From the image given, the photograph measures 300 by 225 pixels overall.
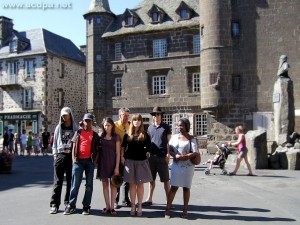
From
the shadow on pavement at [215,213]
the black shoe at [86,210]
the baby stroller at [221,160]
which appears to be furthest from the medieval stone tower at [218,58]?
the black shoe at [86,210]

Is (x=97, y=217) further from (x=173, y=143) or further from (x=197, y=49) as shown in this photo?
(x=197, y=49)

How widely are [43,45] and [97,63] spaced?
8367 mm

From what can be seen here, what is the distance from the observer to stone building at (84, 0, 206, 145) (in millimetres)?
27984

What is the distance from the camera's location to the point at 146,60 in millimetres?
29156

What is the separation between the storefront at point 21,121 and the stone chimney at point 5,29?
24.4ft

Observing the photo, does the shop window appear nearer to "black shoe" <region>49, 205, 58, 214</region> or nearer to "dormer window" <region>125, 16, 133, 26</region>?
"dormer window" <region>125, 16, 133, 26</region>

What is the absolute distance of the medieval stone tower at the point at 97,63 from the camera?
3019 centimetres

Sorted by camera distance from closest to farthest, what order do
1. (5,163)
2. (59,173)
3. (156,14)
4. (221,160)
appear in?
(59,173) < (221,160) < (5,163) < (156,14)

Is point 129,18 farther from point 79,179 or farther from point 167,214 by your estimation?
point 167,214

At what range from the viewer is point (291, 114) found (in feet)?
53.4

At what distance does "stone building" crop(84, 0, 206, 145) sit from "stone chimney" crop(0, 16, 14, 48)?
39.2 ft

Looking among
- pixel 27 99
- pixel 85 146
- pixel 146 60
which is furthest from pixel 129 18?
pixel 85 146

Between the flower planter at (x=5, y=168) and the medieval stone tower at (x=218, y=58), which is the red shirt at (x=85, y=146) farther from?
the medieval stone tower at (x=218, y=58)

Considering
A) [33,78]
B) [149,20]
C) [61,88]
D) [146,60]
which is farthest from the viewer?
[61,88]
